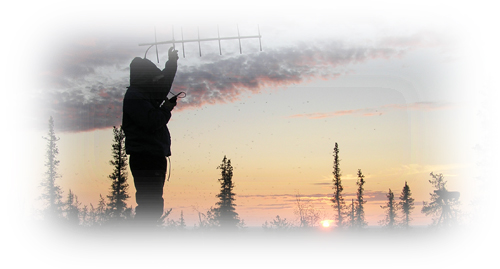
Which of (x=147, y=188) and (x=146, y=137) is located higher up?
(x=146, y=137)

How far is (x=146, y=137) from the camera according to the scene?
17.6ft

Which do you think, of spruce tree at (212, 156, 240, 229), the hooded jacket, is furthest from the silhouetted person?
spruce tree at (212, 156, 240, 229)

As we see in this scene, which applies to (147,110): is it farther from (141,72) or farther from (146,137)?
(141,72)

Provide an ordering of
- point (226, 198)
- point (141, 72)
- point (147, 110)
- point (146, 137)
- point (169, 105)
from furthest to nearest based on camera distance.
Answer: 1. point (226, 198)
2. point (169, 105)
3. point (141, 72)
4. point (146, 137)
5. point (147, 110)

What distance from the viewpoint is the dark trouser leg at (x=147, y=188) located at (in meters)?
5.37

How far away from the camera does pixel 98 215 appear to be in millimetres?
9570

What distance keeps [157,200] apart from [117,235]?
2.94 feet

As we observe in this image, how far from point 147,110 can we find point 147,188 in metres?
1.17

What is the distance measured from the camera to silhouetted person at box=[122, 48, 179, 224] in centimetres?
530

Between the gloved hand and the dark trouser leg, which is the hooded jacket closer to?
the gloved hand

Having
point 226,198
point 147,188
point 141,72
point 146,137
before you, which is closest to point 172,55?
point 141,72

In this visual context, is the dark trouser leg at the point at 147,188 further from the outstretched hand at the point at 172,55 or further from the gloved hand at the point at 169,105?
the outstretched hand at the point at 172,55

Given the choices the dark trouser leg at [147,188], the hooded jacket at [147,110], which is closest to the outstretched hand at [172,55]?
the hooded jacket at [147,110]

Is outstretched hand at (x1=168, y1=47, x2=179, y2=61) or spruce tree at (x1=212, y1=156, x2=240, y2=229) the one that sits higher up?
outstretched hand at (x1=168, y1=47, x2=179, y2=61)
